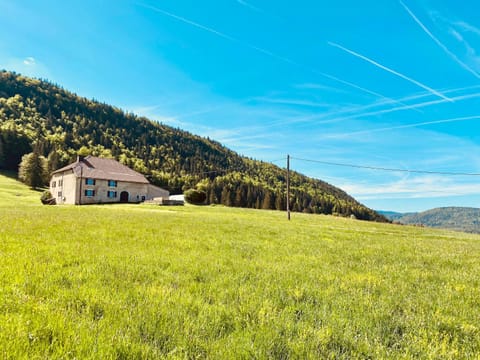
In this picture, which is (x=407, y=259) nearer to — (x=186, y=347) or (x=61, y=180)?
(x=186, y=347)

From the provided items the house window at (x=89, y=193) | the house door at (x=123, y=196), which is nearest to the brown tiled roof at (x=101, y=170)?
the house window at (x=89, y=193)

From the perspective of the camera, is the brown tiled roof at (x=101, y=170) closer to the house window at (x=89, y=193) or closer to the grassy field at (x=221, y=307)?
the house window at (x=89, y=193)

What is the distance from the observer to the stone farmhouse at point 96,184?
61.4m

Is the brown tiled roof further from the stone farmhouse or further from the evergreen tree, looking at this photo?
the evergreen tree

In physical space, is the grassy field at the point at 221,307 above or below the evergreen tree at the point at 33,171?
below

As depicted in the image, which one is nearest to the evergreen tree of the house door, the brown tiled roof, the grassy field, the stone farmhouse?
the stone farmhouse

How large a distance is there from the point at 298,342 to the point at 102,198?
70533 millimetres

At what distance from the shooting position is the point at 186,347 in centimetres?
360

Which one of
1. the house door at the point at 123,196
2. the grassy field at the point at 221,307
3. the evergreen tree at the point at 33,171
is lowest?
the grassy field at the point at 221,307

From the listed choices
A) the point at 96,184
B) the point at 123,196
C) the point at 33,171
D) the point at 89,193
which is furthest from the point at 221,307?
the point at 33,171

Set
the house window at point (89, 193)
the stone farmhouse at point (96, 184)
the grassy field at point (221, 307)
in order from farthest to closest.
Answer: the house window at point (89, 193) < the stone farmhouse at point (96, 184) < the grassy field at point (221, 307)

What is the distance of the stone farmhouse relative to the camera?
61406 millimetres

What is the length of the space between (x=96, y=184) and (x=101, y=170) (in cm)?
481

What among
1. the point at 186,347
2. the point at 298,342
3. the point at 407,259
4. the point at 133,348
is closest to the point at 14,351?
the point at 133,348
